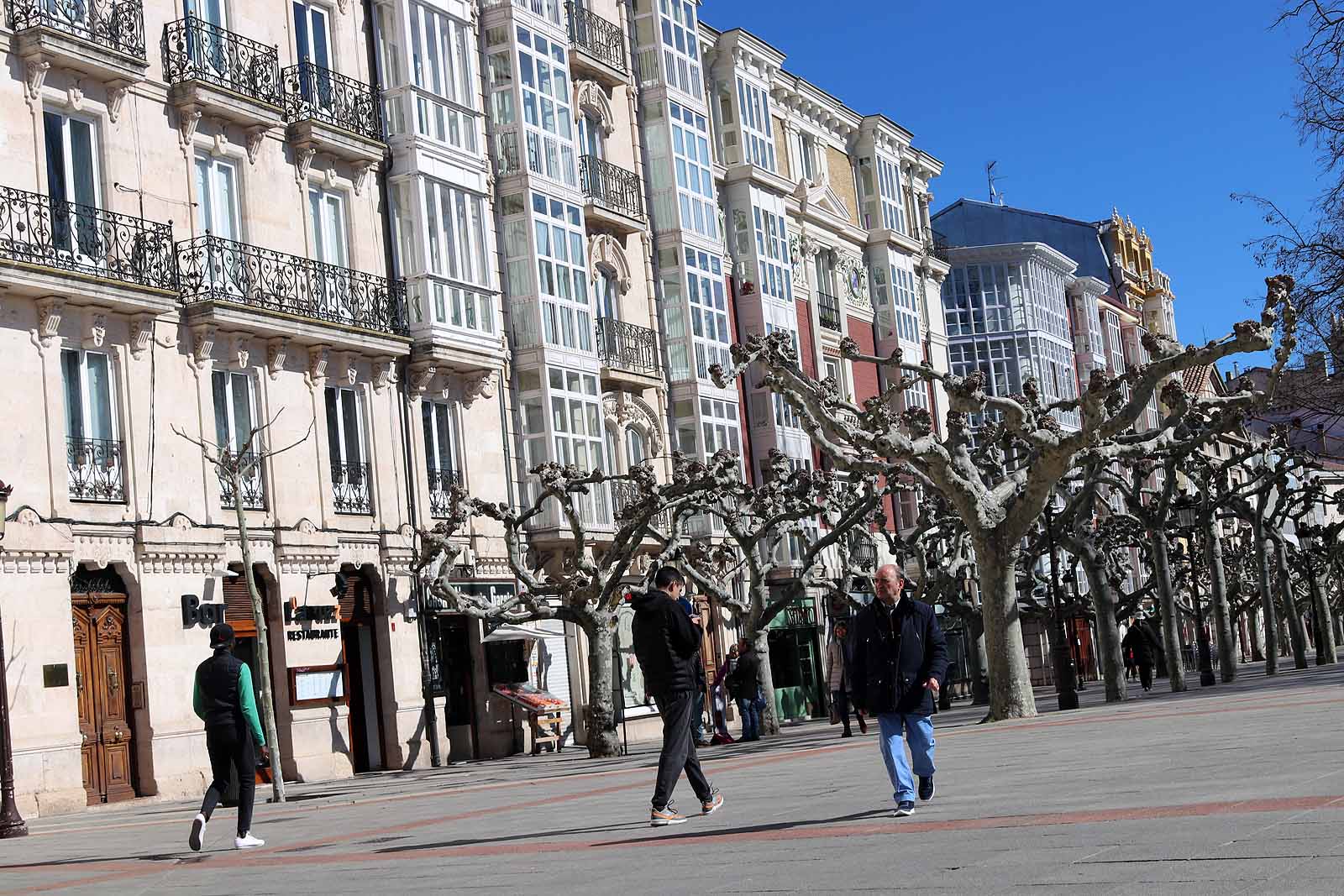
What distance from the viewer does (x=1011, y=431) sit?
26516mm

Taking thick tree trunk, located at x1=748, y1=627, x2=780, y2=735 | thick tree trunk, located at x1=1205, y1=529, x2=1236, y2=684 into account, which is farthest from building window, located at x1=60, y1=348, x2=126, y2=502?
thick tree trunk, located at x1=1205, y1=529, x2=1236, y2=684

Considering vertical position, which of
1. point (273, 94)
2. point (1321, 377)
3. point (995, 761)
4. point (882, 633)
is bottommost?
point (995, 761)

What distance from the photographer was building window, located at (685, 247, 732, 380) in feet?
146

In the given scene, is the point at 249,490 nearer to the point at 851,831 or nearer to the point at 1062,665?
the point at 1062,665

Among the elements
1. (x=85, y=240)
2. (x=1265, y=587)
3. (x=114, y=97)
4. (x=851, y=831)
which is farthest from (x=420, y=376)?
(x=851, y=831)

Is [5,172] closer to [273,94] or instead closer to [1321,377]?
[273,94]

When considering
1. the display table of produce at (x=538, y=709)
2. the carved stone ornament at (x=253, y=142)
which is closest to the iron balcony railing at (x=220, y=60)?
the carved stone ornament at (x=253, y=142)

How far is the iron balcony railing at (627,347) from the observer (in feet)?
135

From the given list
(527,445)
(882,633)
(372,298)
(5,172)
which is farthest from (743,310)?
(882,633)

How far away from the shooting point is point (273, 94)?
3080 centimetres

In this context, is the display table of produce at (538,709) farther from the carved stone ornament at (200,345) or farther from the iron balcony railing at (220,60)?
the iron balcony railing at (220,60)

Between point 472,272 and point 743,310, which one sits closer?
point 472,272

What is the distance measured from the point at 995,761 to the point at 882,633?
205 inches

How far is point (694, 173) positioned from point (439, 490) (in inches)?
617
